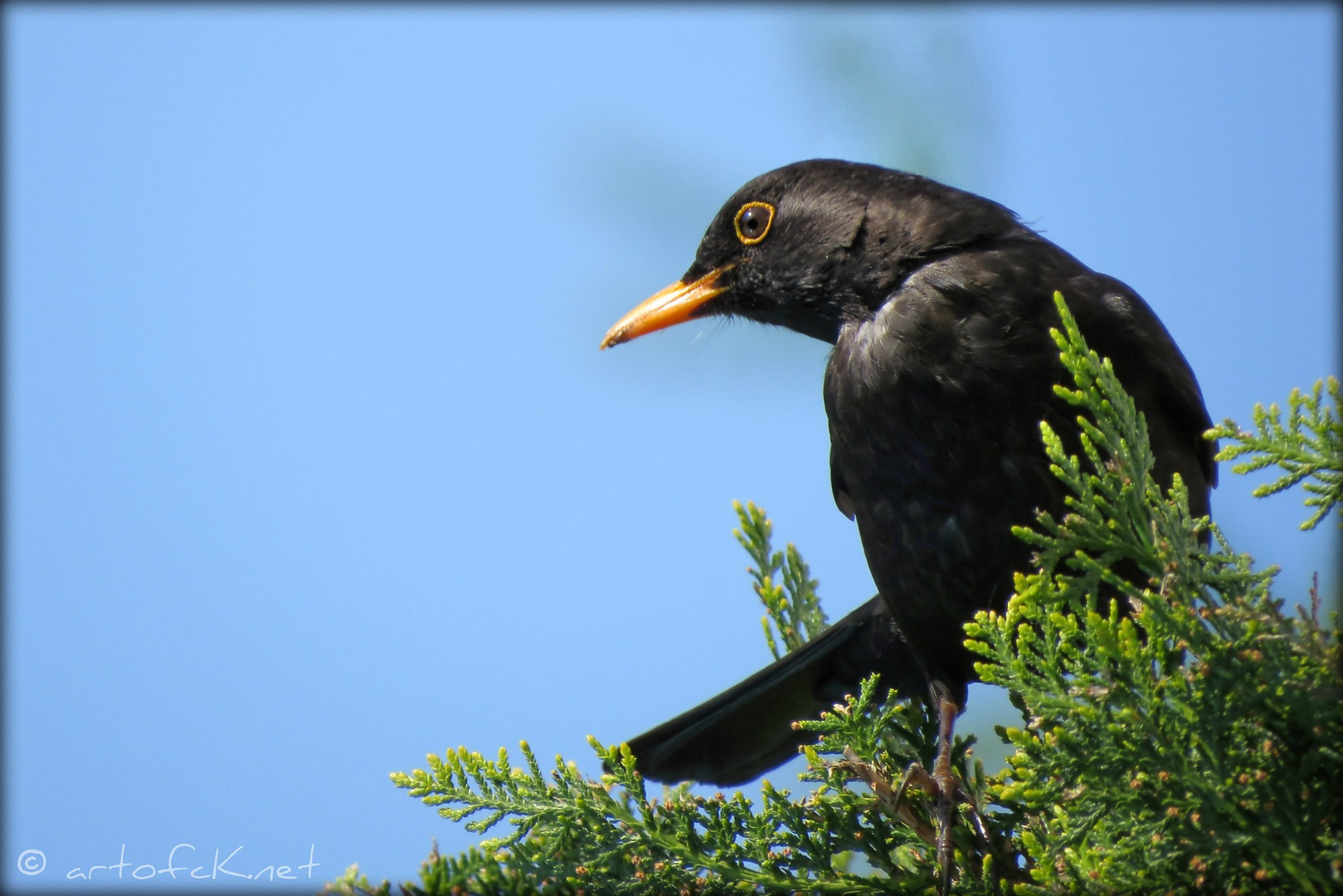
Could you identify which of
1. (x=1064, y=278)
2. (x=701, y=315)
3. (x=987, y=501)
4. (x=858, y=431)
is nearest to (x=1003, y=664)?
(x=987, y=501)

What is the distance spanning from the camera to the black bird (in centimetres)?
267

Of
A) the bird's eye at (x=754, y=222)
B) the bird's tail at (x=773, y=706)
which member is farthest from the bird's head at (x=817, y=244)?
the bird's tail at (x=773, y=706)

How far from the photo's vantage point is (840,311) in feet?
10.4

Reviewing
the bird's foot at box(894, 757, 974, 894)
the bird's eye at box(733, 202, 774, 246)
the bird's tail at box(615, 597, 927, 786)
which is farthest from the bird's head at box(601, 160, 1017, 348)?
the bird's foot at box(894, 757, 974, 894)

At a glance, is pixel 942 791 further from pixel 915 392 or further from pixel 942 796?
pixel 915 392

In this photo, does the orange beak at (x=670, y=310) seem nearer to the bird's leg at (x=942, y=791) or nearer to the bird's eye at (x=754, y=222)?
the bird's eye at (x=754, y=222)

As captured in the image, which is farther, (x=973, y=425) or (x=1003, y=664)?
(x=973, y=425)

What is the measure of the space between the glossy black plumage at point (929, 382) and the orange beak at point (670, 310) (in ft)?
0.36

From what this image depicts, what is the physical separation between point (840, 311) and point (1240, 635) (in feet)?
4.87

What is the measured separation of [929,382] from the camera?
2703mm

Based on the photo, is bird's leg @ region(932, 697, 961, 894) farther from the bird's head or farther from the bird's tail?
the bird's head

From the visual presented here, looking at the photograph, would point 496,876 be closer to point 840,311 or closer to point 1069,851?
point 1069,851

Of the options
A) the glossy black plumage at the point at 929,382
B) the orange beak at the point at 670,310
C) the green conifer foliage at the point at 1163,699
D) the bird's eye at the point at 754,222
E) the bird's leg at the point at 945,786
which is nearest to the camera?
the green conifer foliage at the point at 1163,699

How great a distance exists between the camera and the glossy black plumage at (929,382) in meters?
2.67
